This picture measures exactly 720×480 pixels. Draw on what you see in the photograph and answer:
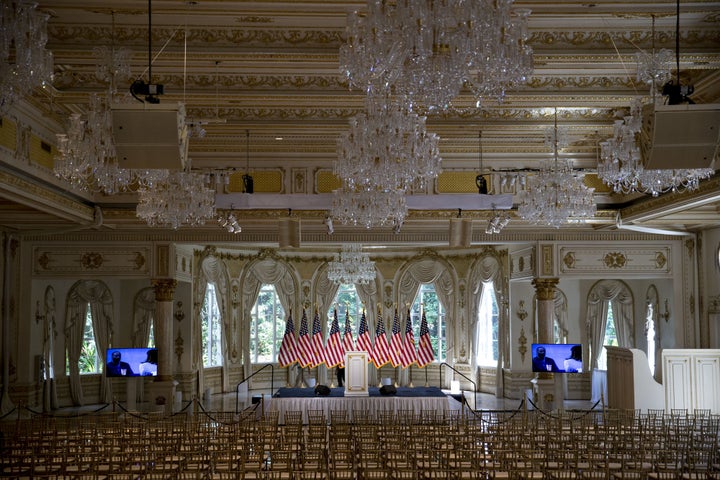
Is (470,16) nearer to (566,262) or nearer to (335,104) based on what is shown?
(335,104)

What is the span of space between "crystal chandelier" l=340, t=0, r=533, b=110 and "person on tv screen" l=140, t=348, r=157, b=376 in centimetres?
1222

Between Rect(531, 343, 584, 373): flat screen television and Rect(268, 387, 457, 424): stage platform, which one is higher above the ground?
Rect(531, 343, 584, 373): flat screen television

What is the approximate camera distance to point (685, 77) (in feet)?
38.7

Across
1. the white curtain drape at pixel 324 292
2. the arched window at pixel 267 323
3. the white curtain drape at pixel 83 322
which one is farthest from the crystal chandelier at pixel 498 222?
the white curtain drape at pixel 83 322

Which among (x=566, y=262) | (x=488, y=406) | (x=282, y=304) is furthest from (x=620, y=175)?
(x=282, y=304)

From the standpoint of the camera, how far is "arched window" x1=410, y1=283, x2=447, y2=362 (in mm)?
24625

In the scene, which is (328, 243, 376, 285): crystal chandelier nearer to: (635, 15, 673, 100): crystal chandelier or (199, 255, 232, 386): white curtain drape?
(199, 255, 232, 386): white curtain drape

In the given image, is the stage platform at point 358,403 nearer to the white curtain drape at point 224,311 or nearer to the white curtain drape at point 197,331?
the white curtain drape at point 197,331

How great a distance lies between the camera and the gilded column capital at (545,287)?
19438 millimetres

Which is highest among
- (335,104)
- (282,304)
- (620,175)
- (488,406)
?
(335,104)

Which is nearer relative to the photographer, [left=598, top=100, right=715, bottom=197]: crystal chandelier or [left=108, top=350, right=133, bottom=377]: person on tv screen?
[left=598, top=100, right=715, bottom=197]: crystal chandelier

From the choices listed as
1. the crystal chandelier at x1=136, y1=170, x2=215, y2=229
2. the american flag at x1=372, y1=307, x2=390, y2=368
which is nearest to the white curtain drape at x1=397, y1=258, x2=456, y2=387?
the american flag at x1=372, y1=307, x2=390, y2=368

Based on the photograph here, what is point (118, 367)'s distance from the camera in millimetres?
17609

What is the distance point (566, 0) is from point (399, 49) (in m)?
3.28
